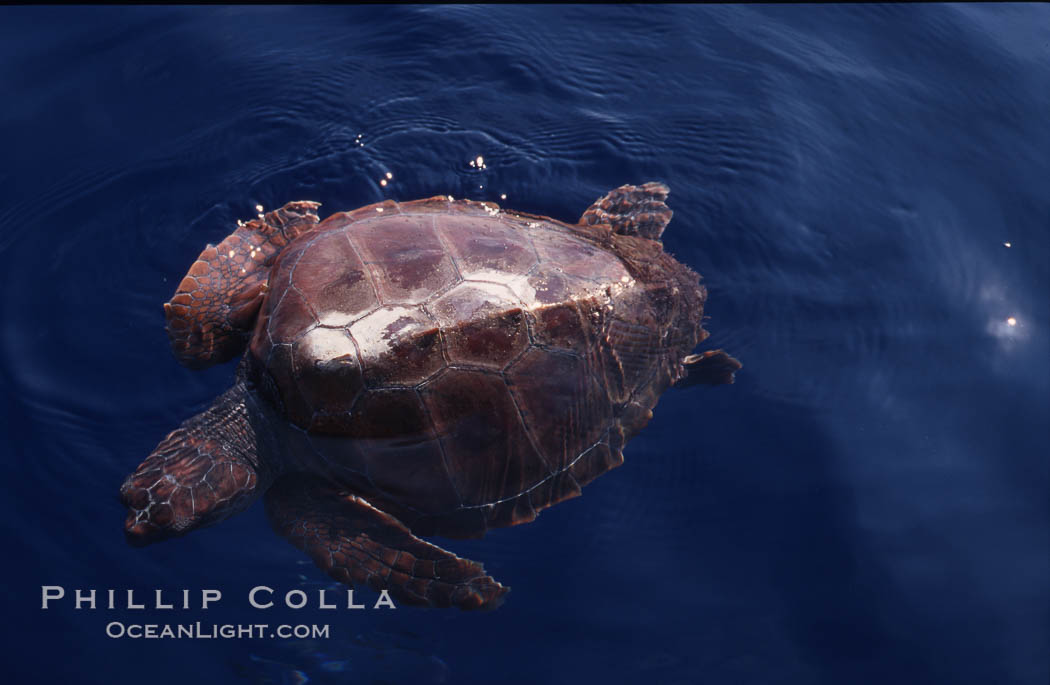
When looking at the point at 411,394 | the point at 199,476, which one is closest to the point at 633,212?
the point at 411,394

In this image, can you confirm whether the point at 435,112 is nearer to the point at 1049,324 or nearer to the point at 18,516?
the point at 18,516

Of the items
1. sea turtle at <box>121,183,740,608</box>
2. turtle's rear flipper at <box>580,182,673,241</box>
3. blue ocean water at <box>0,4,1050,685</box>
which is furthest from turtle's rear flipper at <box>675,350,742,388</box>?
turtle's rear flipper at <box>580,182,673,241</box>

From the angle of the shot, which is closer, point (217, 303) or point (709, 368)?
point (217, 303)

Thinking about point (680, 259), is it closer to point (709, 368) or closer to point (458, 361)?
point (709, 368)

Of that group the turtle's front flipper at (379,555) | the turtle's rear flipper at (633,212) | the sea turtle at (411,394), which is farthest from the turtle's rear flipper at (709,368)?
the turtle's front flipper at (379,555)

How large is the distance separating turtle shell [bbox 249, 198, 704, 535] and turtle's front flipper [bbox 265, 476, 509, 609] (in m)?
0.12

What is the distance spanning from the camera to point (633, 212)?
4.78 m

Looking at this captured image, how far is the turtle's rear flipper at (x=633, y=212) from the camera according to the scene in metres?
4.72

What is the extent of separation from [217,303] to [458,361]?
5.44 feet

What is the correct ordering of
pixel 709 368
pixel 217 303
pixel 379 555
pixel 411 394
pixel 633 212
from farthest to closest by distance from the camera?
1. pixel 633 212
2. pixel 709 368
3. pixel 217 303
4. pixel 379 555
5. pixel 411 394

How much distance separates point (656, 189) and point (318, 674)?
12.2 ft

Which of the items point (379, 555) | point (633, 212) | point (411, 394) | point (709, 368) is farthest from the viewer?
point (633, 212)

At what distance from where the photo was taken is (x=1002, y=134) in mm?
5707

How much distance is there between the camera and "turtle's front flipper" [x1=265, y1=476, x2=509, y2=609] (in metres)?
3.50
